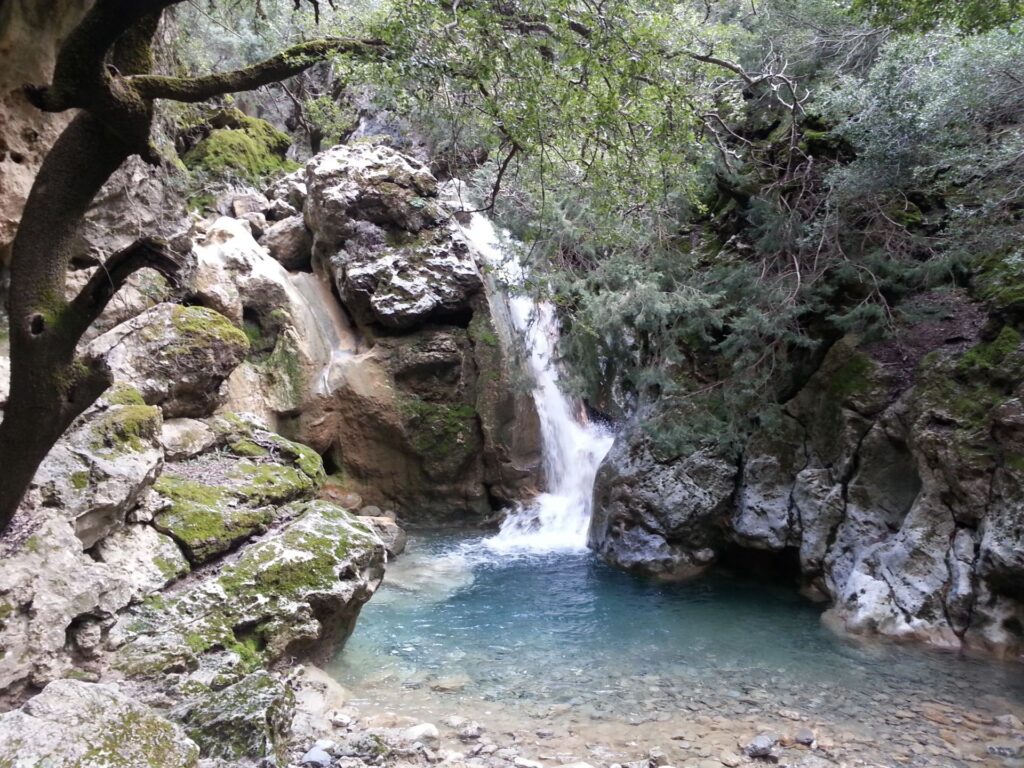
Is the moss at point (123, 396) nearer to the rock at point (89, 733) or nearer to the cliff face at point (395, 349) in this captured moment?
the rock at point (89, 733)

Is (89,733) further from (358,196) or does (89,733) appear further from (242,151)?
(242,151)

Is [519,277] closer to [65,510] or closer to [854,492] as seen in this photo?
[854,492]

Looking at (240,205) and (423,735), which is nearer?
(423,735)

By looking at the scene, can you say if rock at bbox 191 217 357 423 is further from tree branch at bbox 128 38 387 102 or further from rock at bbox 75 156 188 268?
tree branch at bbox 128 38 387 102

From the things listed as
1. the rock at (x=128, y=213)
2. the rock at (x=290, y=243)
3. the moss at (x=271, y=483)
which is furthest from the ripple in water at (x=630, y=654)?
the rock at (x=290, y=243)

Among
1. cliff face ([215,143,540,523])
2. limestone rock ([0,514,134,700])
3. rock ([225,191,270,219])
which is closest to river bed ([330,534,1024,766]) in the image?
limestone rock ([0,514,134,700])

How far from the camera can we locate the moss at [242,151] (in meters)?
16.4

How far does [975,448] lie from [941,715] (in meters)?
3.14

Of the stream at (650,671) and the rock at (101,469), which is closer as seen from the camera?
the rock at (101,469)

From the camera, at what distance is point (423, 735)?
5.29m

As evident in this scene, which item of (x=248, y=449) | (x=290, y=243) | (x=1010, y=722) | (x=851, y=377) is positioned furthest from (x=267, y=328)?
(x=1010, y=722)

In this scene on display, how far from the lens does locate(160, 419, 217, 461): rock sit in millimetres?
7820

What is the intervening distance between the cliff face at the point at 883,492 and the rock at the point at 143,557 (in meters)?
7.04

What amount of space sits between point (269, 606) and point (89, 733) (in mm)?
2531
